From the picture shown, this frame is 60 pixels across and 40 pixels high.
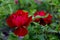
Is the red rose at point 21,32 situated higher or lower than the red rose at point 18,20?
lower

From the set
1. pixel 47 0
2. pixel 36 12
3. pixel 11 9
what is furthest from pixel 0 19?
pixel 47 0

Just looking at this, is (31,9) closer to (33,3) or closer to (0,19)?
(33,3)

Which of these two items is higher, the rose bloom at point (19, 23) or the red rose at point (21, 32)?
the rose bloom at point (19, 23)

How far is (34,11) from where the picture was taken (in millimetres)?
1186

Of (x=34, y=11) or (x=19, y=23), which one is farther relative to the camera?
(x=34, y=11)

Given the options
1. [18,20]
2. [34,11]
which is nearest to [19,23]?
[18,20]

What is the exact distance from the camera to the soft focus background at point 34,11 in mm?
1084

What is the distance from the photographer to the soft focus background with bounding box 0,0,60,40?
108cm

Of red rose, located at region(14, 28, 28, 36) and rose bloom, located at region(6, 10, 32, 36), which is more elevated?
rose bloom, located at region(6, 10, 32, 36)

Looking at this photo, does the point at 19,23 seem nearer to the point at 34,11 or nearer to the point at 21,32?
the point at 21,32

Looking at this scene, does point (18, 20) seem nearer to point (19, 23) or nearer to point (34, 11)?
point (19, 23)

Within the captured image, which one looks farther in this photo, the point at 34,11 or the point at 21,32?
the point at 34,11

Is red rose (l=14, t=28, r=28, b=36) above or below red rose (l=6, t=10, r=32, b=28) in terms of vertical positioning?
below

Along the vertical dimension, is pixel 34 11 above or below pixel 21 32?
above
